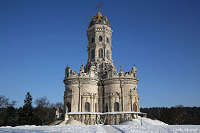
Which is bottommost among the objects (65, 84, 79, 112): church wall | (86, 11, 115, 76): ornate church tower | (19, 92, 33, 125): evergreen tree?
(19, 92, 33, 125): evergreen tree

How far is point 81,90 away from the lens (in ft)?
134

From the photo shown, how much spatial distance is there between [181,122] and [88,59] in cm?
4312

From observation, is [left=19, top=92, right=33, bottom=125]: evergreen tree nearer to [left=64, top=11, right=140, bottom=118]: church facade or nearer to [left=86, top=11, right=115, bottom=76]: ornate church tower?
[left=64, top=11, right=140, bottom=118]: church facade

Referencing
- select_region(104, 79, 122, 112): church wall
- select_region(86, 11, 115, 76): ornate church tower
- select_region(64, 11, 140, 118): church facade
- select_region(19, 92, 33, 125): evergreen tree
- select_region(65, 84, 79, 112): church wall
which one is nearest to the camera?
select_region(65, 84, 79, 112): church wall

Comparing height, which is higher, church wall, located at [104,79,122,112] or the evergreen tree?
church wall, located at [104,79,122,112]

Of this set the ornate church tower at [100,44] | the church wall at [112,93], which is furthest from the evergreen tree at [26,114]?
the church wall at [112,93]

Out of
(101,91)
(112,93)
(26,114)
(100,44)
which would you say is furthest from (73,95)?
(100,44)

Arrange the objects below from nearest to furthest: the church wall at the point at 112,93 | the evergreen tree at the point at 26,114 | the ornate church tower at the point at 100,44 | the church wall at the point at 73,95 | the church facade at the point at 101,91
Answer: the church wall at the point at 73,95, the church facade at the point at 101,91, the church wall at the point at 112,93, the evergreen tree at the point at 26,114, the ornate church tower at the point at 100,44

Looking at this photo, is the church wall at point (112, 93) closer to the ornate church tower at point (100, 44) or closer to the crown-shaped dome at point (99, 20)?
the ornate church tower at point (100, 44)

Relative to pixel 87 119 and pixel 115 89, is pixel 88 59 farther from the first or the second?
pixel 87 119

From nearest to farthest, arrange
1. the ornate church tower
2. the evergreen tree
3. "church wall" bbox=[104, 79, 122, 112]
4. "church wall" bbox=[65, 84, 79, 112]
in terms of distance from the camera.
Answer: "church wall" bbox=[65, 84, 79, 112], "church wall" bbox=[104, 79, 122, 112], the evergreen tree, the ornate church tower

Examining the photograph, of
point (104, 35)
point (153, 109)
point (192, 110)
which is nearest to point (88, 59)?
point (104, 35)

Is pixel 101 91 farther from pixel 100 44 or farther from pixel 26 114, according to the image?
pixel 26 114

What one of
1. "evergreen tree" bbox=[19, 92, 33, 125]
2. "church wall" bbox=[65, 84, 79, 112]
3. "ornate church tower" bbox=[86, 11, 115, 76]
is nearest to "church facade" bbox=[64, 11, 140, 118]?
"church wall" bbox=[65, 84, 79, 112]
